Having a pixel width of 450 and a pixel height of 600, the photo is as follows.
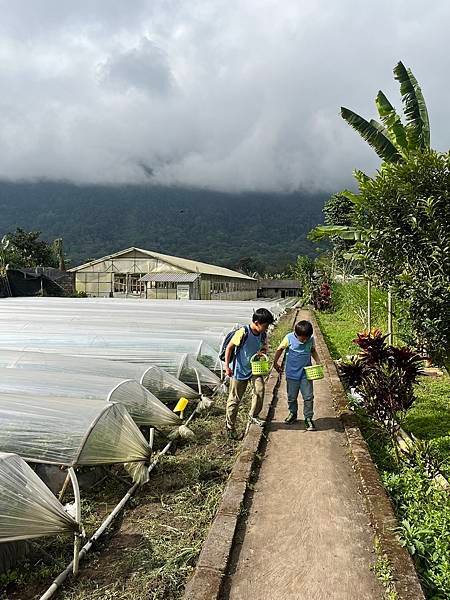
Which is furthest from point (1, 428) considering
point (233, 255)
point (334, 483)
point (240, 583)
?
point (233, 255)

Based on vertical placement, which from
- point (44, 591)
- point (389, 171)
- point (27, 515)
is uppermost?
point (389, 171)

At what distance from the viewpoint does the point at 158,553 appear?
3775 millimetres

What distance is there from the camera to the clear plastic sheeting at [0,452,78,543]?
3334mm

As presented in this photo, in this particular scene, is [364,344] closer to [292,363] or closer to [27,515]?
[292,363]

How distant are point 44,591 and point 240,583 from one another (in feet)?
4.52

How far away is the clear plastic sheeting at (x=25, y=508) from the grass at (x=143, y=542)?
1.35 feet

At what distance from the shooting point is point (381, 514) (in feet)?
13.3

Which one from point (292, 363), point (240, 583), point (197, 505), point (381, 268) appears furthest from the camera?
point (292, 363)

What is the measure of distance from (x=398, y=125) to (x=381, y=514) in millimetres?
4653

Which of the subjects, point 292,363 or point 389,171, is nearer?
point 389,171

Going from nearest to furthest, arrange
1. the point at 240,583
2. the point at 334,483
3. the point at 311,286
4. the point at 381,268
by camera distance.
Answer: the point at 240,583
the point at 334,483
the point at 381,268
the point at 311,286

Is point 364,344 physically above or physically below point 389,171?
below

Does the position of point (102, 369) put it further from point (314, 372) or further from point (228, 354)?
point (314, 372)

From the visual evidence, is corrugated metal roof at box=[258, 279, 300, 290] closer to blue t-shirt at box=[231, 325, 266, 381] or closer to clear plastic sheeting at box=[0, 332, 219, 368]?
clear plastic sheeting at box=[0, 332, 219, 368]
